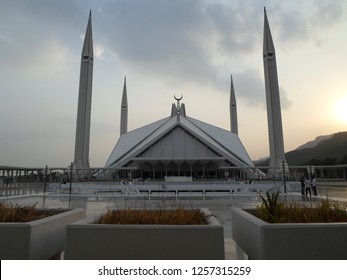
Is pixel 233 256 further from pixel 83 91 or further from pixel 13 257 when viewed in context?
pixel 83 91

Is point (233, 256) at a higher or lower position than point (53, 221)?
lower

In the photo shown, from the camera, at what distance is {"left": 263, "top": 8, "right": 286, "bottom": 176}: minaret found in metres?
31.8

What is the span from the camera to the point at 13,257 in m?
2.56

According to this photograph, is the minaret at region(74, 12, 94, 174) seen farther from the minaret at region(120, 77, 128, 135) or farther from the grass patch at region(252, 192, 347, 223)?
the grass patch at region(252, 192, 347, 223)

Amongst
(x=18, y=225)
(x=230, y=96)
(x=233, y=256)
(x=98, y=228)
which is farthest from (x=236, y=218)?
(x=230, y=96)

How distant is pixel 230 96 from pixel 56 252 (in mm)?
55608

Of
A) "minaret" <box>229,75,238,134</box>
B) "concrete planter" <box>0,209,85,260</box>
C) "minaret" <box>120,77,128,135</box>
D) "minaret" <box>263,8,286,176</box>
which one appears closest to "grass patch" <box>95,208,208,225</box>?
"concrete planter" <box>0,209,85,260</box>

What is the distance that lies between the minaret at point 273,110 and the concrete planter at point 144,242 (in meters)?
30.5

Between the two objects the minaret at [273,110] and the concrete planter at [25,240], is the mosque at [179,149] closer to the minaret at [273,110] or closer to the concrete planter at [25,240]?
the minaret at [273,110]

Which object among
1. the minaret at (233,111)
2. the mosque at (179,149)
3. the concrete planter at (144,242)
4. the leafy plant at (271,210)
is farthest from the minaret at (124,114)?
the concrete planter at (144,242)

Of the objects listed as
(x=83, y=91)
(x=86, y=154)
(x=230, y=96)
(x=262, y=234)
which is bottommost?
(x=262, y=234)

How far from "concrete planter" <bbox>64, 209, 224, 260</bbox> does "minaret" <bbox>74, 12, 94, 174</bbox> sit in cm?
2962

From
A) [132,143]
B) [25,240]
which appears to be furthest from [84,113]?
[25,240]

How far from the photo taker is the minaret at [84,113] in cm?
3133
